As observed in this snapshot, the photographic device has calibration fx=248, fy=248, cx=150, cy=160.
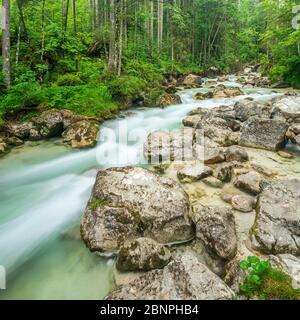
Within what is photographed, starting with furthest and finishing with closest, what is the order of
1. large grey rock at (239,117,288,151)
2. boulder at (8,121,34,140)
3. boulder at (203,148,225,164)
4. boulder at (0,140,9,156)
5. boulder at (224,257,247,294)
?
boulder at (8,121,34,140)
boulder at (0,140,9,156)
large grey rock at (239,117,288,151)
boulder at (203,148,225,164)
boulder at (224,257,247,294)

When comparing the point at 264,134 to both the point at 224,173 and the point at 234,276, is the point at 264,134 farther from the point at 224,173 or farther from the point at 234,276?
the point at 234,276

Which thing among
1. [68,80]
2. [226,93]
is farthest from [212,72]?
[68,80]

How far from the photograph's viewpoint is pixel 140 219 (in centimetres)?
403

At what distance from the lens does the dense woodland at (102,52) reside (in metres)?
9.23

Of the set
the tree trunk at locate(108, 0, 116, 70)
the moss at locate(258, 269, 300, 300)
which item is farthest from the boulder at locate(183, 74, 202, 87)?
the moss at locate(258, 269, 300, 300)

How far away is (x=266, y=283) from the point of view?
272 centimetres

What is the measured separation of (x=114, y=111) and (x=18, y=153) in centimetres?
434

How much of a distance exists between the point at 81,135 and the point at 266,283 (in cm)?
666

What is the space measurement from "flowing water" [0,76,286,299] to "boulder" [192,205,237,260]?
1478 mm

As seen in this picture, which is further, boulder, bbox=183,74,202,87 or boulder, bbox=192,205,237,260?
boulder, bbox=183,74,202,87

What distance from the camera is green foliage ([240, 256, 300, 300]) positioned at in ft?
8.60

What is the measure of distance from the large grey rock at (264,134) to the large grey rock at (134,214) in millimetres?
Result: 3485

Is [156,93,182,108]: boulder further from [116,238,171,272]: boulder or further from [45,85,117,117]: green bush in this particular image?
[116,238,171,272]: boulder

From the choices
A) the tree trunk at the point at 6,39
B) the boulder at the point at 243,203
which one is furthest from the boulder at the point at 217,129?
the tree trunk at the point at 6,39
